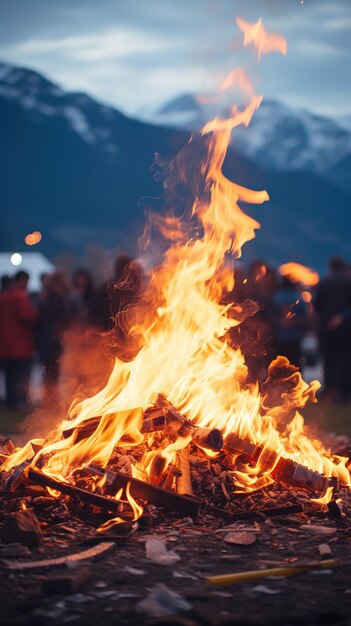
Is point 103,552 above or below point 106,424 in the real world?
below

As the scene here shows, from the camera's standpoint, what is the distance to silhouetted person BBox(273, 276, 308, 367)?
46.5 feet

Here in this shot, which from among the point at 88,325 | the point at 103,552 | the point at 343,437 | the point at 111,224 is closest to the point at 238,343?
the point at 343,437

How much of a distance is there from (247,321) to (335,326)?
4105 mm

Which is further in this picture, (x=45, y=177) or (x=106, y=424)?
(x=45, y=177)

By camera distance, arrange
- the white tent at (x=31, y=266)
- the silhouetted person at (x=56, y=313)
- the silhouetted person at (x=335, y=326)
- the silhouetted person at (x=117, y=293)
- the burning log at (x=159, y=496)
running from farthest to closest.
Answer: the white tent at (x=31, y=266) < the silhouetted person at (x=335, y=326) < the silhouetted person at (x=56, y=313) < the silhouetted person at (x=117, y=293) < the burning log at (x=159, y=496)

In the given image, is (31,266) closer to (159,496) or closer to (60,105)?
(159,496)

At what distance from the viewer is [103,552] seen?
5.40 m

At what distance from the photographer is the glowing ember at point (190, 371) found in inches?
260

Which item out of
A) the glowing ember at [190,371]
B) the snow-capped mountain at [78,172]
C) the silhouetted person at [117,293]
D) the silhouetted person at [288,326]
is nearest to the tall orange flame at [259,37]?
the glowing ember at [190,371]

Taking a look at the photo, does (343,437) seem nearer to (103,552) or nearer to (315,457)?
(315,457)

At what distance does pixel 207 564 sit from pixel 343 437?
551 cm

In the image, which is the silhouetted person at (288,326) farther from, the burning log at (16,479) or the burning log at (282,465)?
the burning log at (16,479)

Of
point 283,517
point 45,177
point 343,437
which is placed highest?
point 45,177

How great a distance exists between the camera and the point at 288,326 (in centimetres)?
1438
